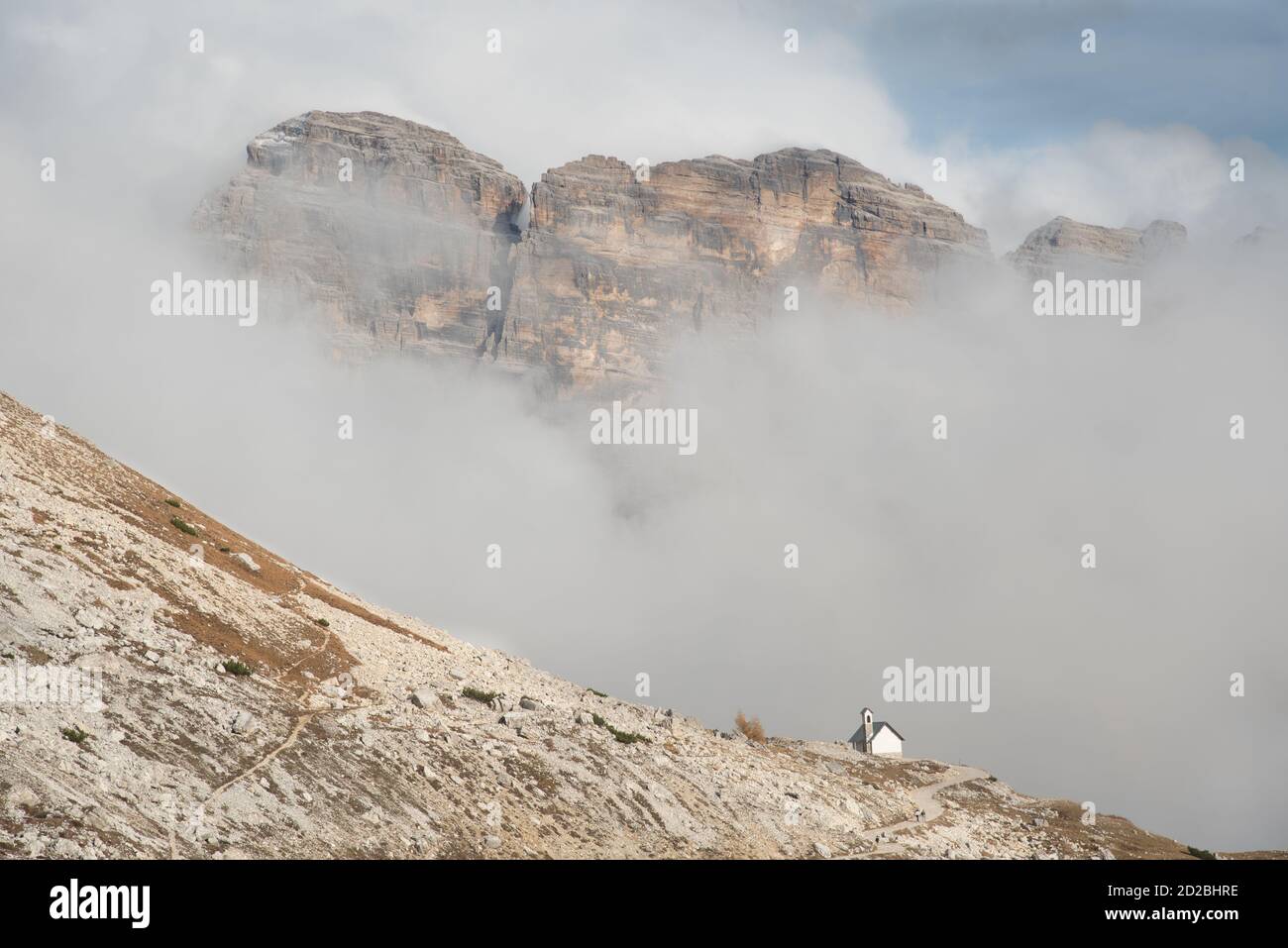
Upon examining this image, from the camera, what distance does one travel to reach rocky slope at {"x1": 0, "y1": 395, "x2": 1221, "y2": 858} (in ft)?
112

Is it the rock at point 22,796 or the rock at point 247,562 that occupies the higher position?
the rock at point 247,562

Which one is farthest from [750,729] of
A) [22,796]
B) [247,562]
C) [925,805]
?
[22,796]

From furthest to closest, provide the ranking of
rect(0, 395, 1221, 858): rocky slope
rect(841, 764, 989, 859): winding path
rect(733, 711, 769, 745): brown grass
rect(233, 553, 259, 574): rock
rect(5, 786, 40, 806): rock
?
rect(733, 711, 769, 745): brown grass, rect(233, 553, 259, 574): rock, rect(841, 764, 989, 859): winding path, rect(0, 395, 1221, 858): rocky slope, rect(5, 786, 40, 806): rock

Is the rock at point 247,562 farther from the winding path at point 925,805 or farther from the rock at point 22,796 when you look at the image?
the winding path at point 925,805

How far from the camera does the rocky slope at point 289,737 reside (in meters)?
34.3

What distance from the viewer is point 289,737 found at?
41500mm

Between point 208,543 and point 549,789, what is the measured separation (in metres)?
24.1

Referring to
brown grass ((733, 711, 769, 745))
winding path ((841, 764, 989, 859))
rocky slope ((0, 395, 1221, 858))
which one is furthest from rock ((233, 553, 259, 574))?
brown grass ((733, 711, 769, 745))

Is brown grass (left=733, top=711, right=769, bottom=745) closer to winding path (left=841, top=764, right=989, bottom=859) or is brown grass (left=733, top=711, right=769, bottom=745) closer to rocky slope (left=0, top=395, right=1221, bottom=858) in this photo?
winding path (left=841, top=764, right=989, bottom=859)

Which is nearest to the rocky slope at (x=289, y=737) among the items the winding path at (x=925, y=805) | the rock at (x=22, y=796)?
the rock at (x=22, y=796)
